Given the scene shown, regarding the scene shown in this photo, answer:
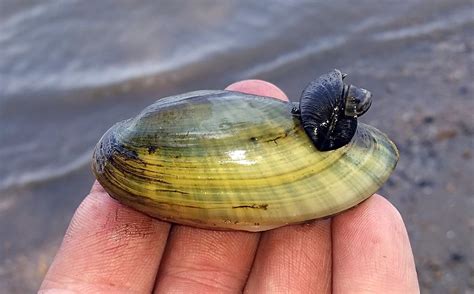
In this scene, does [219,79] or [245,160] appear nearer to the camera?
[245,160]

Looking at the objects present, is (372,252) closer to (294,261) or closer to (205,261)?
(294,261)

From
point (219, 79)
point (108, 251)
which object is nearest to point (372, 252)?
point (108, 251)

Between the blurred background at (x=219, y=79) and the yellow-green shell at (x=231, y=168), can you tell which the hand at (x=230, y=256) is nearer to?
the yellow-green shell at (x=231, y=168)

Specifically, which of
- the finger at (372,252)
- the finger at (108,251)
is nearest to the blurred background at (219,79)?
the finger at (372,252)

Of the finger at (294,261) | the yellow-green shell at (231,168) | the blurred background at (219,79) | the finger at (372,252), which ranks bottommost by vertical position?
the blurred background at (219,79)

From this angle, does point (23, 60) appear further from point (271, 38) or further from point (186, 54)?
point (271, 38)

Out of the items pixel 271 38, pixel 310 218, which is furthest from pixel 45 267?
pixel 271 38

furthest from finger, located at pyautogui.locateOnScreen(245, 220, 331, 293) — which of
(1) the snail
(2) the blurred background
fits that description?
(2) the blurred background
